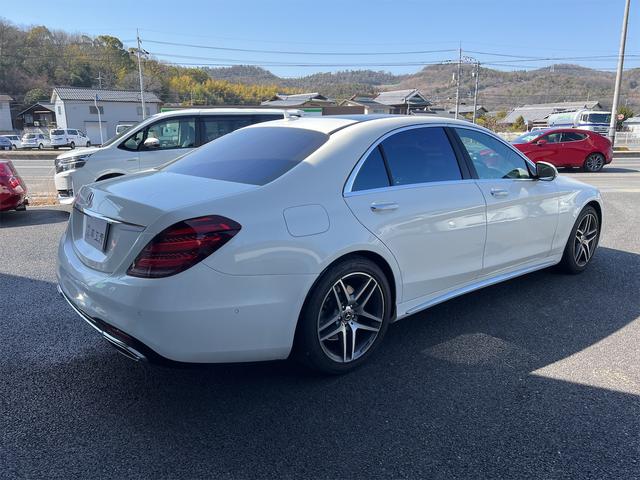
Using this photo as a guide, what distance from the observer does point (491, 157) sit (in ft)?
13.9

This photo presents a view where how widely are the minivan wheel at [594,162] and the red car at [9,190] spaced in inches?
684

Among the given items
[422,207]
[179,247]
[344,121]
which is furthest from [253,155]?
[422,207]

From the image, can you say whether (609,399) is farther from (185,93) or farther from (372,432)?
(185,93)

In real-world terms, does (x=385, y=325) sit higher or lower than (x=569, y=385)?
higher

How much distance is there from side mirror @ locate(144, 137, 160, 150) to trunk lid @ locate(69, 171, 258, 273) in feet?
18.4

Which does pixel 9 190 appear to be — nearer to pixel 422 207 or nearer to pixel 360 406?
pixel 422 207

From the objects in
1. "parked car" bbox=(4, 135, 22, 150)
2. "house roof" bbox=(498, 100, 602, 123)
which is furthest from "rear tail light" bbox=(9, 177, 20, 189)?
"house roof" bbox=(498, 100, 602, 123)

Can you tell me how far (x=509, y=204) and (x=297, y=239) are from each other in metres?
2.20

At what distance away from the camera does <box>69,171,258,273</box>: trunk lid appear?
2.64 meters

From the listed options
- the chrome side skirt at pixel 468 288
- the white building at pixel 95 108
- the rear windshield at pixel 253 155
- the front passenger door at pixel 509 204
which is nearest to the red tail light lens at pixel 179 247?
the rear windshield at pixel 253 155

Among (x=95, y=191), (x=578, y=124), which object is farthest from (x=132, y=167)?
(x=578, y=124)

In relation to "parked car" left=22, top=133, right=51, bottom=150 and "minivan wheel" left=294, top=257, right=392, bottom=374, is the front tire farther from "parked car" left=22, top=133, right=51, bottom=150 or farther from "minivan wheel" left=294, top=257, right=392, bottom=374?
"parked car" left=22, top=133, right=51, bottom=150

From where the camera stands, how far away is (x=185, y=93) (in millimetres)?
98438

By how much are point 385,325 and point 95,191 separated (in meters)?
2.05
